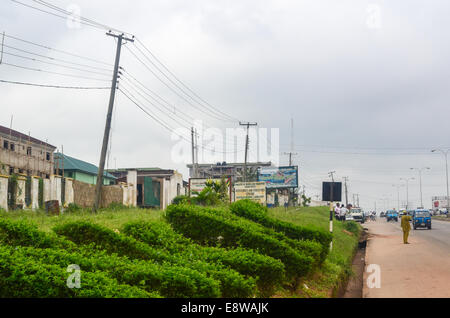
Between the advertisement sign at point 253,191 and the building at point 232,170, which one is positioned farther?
the building at point 232,170

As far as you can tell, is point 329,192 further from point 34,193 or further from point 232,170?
point 232,170

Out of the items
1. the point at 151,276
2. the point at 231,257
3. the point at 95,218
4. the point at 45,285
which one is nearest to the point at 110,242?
the point at 231,257

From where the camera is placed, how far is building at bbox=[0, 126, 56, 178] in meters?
40.7

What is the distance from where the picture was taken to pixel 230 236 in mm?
12258

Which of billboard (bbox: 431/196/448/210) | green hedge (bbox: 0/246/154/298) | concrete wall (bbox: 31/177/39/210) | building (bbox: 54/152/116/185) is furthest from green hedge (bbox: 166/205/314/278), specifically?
billboard (bbox: 431/196/448/210)

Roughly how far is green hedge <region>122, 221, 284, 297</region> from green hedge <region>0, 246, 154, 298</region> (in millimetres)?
3148

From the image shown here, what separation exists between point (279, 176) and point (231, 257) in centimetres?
5235

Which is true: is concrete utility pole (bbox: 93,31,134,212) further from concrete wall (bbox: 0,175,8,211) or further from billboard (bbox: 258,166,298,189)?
billboard (bbox: 258,166,298,189)

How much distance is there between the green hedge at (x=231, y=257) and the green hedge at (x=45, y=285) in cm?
315

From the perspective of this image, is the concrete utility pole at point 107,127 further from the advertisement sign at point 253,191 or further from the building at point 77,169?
the building at point 77,169

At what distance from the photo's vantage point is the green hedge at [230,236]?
11.2 metres

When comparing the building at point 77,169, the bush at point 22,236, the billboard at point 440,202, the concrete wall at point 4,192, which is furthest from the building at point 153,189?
the billboard at point 440,202
